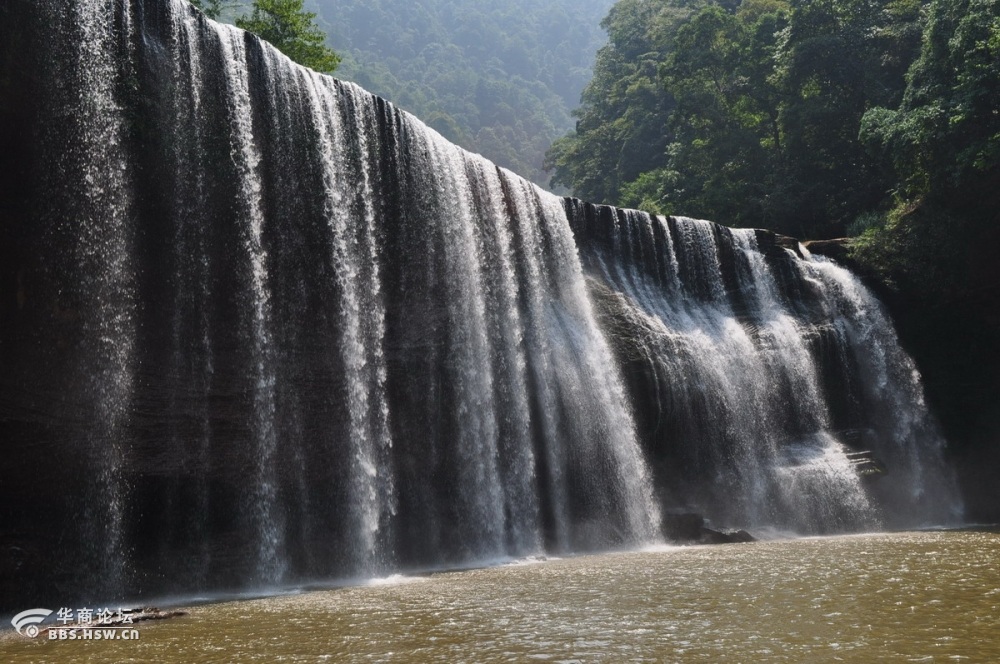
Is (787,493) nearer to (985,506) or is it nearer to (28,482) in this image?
(985,506)

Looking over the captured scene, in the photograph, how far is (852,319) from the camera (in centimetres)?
2555

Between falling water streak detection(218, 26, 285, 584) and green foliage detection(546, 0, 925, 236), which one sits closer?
falling water streak detection(218, 26, 285, 584)

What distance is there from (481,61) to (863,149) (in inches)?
4123

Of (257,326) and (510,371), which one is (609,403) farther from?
(257,326)

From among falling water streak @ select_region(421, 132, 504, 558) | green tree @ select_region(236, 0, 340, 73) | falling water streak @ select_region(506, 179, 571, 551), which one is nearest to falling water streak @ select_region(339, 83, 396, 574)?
falling water streak @ select_region(421, 132, 504, 558)

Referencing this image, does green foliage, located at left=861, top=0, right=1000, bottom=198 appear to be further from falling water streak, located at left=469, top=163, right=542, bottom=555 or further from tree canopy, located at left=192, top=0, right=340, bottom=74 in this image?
tree canopy, located at left=192, top=0, right=340, bottom=74

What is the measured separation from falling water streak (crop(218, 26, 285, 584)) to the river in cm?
256

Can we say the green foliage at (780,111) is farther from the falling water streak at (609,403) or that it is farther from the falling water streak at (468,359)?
the falling water streak at (468,359)

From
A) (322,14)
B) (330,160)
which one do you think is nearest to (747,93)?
(330,160)

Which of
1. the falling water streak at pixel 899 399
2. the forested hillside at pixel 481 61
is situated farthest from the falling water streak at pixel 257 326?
the forested hillside at pixel 481 61

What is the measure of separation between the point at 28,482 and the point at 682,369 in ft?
50.2

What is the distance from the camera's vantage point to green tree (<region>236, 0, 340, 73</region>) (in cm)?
2945

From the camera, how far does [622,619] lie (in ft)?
27.8

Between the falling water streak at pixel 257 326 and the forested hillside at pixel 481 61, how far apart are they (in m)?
80.2
